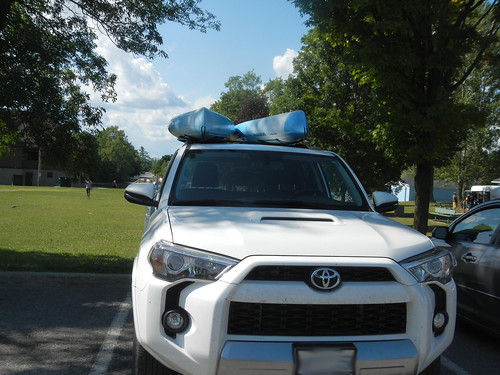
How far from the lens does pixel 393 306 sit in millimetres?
2617

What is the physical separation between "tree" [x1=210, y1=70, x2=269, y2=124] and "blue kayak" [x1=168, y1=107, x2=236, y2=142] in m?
40.9

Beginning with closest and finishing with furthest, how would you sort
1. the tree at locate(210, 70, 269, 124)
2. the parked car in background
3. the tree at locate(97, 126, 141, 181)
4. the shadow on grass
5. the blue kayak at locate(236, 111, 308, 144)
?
the parked car in background < the blue kayak at locate(236, 111, 308, 144) < the shadow on grass < the tree at locate(210, 70, 269, 124) < the tree at locate(97, 126, 141, 181)

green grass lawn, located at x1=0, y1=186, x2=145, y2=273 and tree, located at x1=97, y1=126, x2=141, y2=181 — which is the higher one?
tree, located at x1=97, y1=126, x2=141, y2=181

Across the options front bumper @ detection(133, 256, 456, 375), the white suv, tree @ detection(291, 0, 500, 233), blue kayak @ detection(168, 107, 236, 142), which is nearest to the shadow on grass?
blue kayak @ detection(168, 107, 236, 142)

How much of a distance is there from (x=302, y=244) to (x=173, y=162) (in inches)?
83.6

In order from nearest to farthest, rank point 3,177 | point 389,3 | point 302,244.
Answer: point 302,244
point 389,3
point 3,177

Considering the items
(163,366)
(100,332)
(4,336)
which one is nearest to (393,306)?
(163,366)

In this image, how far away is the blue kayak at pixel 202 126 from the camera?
4.77 metres

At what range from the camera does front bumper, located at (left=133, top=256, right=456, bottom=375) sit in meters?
2.37

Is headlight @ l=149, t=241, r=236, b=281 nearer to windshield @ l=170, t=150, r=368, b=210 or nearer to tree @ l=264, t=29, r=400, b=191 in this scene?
windshield @ l=170, t=150, r=368, b=210

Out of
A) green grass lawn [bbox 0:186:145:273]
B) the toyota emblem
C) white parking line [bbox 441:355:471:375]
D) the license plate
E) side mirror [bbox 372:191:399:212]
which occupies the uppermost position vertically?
side mirror [bbox 372:191:399:212]

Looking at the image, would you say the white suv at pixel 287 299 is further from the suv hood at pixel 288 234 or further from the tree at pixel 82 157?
the tree at pixel 82 157

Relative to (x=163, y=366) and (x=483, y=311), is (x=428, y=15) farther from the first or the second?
(x=163, y=366)

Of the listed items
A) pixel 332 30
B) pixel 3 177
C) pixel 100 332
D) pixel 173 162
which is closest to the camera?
pixel 173 162
